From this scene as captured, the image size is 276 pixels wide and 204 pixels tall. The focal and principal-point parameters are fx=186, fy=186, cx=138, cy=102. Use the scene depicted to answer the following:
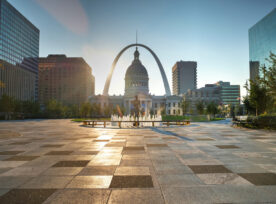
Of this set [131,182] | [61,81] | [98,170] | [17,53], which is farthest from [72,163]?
[61,81]

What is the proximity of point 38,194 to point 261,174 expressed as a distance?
22.7 feet

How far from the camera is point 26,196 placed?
4.62 metres

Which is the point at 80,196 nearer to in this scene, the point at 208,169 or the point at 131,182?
the point at 131,182

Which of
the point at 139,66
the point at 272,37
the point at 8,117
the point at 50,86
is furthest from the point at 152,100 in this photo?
the point at 50,86

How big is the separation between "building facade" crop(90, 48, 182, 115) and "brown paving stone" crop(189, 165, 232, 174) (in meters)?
126

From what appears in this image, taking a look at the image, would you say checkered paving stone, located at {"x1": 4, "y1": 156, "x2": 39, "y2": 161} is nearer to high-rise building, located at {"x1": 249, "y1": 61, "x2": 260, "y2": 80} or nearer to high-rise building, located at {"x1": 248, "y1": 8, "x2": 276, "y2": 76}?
high-rise building, located at {"x1": 248, "y1": 8, "x2": 276, "y2": 76}

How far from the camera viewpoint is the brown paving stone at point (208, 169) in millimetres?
6621

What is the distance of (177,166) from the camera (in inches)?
288

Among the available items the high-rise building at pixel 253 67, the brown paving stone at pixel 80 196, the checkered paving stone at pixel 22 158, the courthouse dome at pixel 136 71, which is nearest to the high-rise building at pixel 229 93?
the high-rise building at pixel 253 67

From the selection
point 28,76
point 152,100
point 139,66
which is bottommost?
point 152,100

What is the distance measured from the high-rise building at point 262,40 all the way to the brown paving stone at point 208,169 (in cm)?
11657

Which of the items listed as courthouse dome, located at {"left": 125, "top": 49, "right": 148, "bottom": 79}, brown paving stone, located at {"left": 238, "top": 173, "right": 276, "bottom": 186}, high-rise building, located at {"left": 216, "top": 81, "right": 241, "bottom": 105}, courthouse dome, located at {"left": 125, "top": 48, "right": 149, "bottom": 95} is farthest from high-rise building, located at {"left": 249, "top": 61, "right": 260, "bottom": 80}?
brown paving stone, located at {"left": 238, "top": 173, "right": 276, "bottom": 186}

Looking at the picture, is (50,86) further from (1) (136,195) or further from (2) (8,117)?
(1) (136,195)

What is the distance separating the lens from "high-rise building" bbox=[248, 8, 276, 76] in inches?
3922
